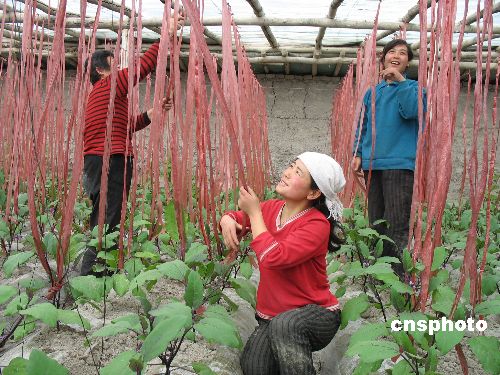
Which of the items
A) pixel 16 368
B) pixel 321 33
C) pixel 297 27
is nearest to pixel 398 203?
pixel 16 368

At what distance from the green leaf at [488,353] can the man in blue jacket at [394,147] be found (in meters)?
0.75

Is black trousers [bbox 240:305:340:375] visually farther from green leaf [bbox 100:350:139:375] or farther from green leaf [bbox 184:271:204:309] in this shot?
green leaf [bbox 100:350:139:375]

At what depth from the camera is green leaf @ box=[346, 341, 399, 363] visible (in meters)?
0.61

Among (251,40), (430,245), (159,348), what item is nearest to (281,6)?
(251,40)

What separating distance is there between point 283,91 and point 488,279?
13.3ft

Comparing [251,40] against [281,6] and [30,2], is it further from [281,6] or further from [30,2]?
[30,2]

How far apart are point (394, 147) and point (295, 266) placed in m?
0.69

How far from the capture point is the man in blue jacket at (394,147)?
146cm

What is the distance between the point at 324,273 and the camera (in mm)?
1008

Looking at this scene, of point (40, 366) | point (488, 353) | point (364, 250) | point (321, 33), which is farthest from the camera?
point (321, 33)

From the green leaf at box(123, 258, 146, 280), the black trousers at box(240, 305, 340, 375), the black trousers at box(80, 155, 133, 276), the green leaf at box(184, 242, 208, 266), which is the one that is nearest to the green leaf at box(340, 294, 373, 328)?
the black trousers at box(240, 305, 340, 375)

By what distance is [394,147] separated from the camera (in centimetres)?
150

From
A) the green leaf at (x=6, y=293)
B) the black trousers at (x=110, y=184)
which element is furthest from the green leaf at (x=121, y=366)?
the black trousers at (x=110, y=184)

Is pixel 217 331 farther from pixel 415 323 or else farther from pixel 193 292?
pixel 415 323
